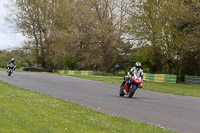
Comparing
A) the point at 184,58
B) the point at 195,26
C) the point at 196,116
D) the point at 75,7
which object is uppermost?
the point at 75,7

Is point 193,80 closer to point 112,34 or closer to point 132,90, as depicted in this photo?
point 112,34

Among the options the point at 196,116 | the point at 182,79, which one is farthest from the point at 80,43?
the point at 196,116

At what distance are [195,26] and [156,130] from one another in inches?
1126

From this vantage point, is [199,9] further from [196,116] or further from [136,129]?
[136,129]

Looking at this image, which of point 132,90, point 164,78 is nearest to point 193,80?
point 164,78

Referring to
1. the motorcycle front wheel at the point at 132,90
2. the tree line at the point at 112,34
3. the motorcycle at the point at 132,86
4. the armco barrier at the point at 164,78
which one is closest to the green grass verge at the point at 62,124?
the motorcycle at the point at 132,86

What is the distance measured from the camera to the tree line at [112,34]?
126 feet

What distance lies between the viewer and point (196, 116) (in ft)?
38.8

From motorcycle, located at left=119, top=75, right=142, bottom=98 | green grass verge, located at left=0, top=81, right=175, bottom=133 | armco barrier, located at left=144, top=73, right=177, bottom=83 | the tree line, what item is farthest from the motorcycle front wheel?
armco barrier, located at left=144, top=73, right=177, bottom=83

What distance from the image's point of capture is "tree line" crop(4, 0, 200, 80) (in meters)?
38.3

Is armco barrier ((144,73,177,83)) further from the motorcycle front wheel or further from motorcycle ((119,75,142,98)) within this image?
the motorcycle front wheel

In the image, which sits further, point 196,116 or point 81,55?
point 81,55

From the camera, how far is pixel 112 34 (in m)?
53.6

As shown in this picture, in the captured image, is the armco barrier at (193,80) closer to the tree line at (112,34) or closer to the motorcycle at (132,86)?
the tree line at (112,34)
